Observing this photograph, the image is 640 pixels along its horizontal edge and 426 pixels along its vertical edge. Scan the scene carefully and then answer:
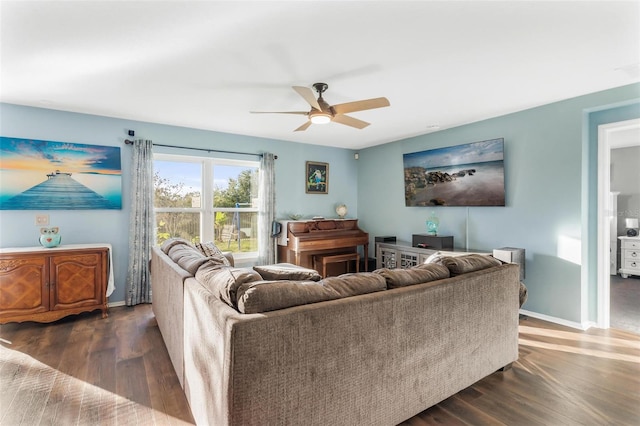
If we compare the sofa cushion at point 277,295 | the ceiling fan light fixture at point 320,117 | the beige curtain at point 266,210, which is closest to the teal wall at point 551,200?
the ceiling fan light fixture at point 320,117

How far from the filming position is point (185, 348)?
1.93 meters

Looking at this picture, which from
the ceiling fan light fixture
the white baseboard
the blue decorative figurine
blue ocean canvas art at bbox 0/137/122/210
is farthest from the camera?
blue ocean canvas art at bbox 0/137/122/210

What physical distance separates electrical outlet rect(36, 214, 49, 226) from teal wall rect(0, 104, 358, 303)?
0.04m

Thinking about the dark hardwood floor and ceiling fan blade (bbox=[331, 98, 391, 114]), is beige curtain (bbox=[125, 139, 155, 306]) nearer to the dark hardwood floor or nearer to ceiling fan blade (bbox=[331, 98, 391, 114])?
the dark hardwood floor

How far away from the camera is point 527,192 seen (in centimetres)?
381

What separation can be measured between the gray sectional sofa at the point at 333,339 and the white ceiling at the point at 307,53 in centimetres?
156

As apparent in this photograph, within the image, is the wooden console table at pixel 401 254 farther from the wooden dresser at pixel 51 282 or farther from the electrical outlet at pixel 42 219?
the electrical outlet at pixel 42 219

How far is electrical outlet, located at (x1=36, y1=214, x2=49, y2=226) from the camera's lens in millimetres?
3738

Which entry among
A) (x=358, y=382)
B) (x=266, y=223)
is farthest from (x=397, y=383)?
(x=266, y=223)

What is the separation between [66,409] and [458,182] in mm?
4619

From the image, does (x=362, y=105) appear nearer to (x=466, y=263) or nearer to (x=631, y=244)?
(x=466, y=263)

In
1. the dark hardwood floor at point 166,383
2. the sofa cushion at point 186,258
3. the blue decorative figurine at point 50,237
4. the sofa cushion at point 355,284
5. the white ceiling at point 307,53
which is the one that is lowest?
the dark hardwood floor at point 166,383

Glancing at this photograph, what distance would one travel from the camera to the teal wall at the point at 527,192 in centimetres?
340

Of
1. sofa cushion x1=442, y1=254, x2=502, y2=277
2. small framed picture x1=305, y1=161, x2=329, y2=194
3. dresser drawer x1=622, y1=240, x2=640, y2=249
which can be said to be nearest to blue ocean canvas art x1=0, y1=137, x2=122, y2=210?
small framed picture x1=305, y1=161, x2=329, y2=194
